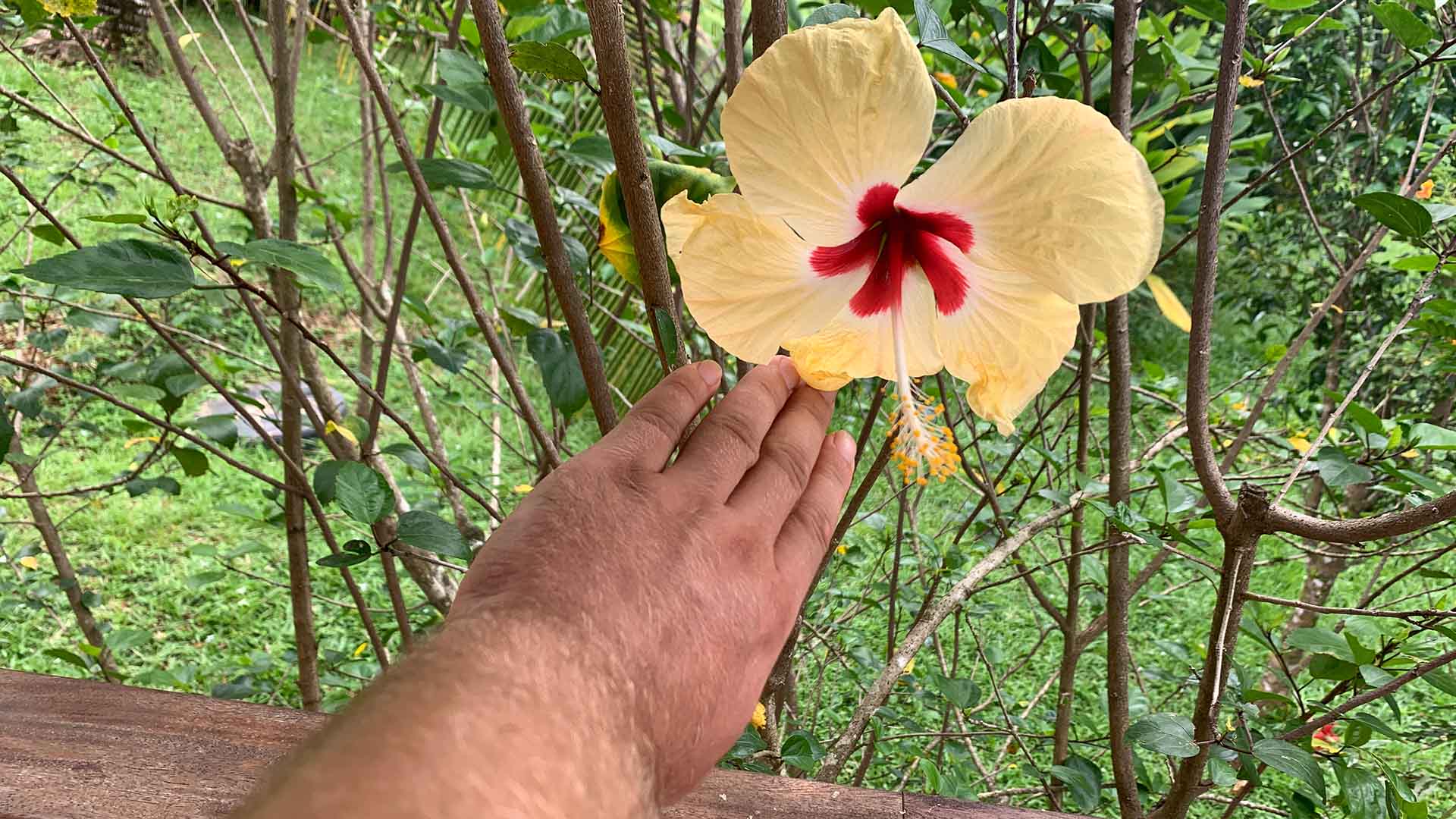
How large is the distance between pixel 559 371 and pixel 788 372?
30 cm

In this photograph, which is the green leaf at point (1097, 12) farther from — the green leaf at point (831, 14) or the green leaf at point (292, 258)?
the green leaf at point (292, 258)

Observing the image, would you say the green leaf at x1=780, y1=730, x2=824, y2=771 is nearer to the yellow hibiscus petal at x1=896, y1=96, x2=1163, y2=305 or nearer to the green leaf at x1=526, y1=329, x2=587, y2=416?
the green leaf at x1=526, y1=329, x2=587, y2=416

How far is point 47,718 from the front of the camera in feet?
2.86

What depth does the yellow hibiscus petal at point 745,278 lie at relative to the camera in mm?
561

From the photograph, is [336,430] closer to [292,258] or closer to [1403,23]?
[292,258]

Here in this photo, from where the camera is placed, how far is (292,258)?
76 centimetres

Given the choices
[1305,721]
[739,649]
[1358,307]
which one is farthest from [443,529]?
[1358,307]

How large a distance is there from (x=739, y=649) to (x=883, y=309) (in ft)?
0.80

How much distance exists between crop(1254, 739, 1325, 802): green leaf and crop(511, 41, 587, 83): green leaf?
2.61 feet

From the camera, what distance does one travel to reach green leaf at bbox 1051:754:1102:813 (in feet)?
3.59

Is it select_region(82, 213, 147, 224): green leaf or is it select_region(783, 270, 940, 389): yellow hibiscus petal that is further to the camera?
select_region(82, 213, 147, 224): green leaf

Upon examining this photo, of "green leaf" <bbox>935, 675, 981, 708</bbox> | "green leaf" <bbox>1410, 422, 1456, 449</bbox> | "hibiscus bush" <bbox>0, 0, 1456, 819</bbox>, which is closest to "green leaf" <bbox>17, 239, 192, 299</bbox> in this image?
"hibiscus bush" <bbox>0, 0, 1456, 819</bbox>

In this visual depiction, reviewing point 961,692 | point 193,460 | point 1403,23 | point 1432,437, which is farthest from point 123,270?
point 1432,437

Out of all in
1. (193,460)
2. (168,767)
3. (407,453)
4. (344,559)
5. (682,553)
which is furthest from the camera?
(193,460)
